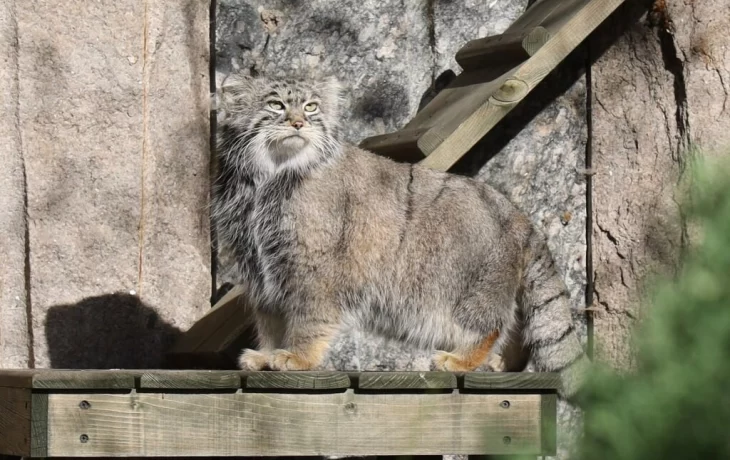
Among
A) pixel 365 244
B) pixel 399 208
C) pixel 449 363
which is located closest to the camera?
pixel 449 363

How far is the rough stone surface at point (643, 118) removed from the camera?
5.01 m

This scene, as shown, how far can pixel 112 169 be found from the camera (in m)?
5.26

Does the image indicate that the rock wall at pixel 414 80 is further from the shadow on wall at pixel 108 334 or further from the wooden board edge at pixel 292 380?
the wooden board edge at pixel 292 380

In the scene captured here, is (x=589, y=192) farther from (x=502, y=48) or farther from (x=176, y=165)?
(x=176, y=165)

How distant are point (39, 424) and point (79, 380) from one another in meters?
0.19

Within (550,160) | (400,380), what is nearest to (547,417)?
(400,380)

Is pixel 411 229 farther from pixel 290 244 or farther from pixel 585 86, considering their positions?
pixel 585 86

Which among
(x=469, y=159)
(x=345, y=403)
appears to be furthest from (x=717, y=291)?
(x=469, y=159)

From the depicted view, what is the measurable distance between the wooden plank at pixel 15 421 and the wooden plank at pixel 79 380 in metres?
0.07

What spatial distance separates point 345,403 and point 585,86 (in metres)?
2.75

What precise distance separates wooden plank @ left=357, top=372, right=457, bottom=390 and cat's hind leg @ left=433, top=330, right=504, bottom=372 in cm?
107

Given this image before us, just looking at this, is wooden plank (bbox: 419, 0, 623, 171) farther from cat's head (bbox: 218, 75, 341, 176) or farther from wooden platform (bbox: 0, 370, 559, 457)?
wooden platform (bbox: 0, 370, 559, 457)

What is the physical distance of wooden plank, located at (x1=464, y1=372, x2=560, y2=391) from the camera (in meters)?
3.62

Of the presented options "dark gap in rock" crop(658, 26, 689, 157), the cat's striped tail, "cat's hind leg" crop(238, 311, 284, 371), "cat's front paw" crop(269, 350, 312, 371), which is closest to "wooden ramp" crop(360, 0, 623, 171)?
"dark gap in rock" crop(658, 26, 689, 157)
